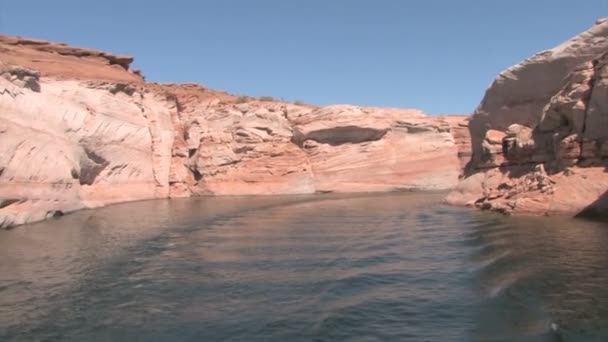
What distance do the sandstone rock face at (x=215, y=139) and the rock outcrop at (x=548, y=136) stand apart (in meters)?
11.2

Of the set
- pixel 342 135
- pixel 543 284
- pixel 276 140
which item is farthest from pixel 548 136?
pixel 276 140

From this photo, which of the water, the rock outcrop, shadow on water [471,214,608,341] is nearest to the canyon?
the rock outcrop

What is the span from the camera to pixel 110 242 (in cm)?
1123

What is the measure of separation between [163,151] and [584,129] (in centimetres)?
2095

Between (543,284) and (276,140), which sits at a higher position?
(276,140)

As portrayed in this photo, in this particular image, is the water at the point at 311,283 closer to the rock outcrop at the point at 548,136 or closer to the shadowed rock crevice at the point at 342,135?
the rock outcrop at the point at 548,136

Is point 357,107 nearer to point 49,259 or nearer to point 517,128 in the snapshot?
point 517,128

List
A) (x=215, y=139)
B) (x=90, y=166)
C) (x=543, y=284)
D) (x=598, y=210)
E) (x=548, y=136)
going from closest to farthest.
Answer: (x=543, y=284) < (x=598, y=210) < (x=548, y=136) < (x=90, y=166) < (x=215, y=139)

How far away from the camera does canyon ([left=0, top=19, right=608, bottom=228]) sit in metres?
14.4

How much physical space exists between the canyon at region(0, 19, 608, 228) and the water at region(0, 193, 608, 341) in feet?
9.21

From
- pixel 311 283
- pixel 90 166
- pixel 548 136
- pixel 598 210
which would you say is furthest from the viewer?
pixel 90 166

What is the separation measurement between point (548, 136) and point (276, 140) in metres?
18.2

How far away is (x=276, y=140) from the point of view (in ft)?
104

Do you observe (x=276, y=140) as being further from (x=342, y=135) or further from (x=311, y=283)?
(x=311, y=283)
